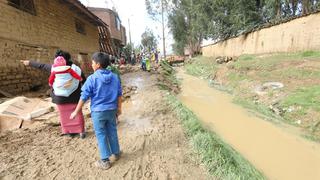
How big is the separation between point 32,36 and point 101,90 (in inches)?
283

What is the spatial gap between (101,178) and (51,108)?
337cm

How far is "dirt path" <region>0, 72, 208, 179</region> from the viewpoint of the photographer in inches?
127

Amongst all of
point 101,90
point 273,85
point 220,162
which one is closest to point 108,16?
point 273,85

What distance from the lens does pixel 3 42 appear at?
7301mm

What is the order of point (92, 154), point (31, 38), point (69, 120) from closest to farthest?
point (92, 154), point (69, 120), point (31, 38)

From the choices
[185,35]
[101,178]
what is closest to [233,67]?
[101,178]

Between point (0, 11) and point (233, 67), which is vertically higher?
point (0, 11)

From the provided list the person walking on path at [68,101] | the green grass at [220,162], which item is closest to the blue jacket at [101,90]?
the person walking on path at [68,101]

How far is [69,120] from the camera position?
4.28 meters

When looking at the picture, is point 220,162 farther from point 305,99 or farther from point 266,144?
point 305,99

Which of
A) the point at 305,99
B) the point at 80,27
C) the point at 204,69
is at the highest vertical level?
the point at 80,27

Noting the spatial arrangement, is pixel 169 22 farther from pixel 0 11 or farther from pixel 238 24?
pixel 0 11

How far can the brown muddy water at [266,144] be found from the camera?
14.0 feet

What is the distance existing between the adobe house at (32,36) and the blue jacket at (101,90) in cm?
540
